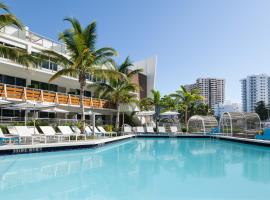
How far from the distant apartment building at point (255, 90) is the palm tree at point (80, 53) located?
138 m

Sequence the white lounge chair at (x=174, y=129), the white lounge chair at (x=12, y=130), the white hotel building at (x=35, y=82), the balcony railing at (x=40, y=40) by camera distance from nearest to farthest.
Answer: the white lounge chair at (x=12, y=130)
the white hotel building at (x=35, y=82)
the balcony railing at (x=40, y=40)
the white lounge chair at (x=174, y=129)

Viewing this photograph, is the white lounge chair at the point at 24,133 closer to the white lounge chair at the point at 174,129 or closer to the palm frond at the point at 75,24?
the palm frond at the point at 75,24

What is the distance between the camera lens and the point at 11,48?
12.7 metres

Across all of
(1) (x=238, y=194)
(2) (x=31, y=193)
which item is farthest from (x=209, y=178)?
(2) (x=31, y=193)

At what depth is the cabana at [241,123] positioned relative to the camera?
2688cm

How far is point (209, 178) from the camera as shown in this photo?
359 inches

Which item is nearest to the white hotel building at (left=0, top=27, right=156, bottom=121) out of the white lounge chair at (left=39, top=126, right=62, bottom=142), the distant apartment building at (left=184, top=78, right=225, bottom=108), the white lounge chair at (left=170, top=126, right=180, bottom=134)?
the white lounge chair at (left=39, top=126, right=62, bottom=142)

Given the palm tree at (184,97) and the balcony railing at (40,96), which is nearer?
the balcony railing at (40,96)

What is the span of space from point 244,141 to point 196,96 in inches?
612

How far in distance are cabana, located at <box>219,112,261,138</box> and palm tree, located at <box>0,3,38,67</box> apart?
20200 millimetres

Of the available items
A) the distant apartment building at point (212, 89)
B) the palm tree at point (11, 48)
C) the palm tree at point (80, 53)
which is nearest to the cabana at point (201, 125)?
the palm tree at point (80, 53)

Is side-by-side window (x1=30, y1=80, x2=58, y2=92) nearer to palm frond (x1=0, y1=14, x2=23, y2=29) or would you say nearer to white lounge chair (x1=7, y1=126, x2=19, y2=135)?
white lounge chair (x1=7, y1=126, x2=19, y2=135)

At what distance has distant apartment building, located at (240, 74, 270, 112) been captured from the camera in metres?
142

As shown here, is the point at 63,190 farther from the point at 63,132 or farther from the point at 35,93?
the point at 35,93
